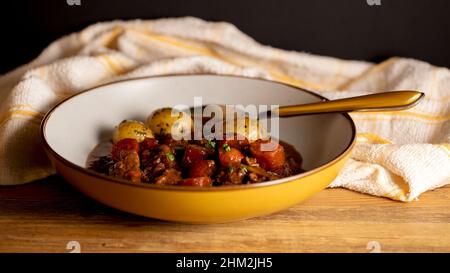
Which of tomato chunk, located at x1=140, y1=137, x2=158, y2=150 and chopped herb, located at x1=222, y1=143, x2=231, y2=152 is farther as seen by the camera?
tomato chunk, located at x1=140, y1=137, x2=158, y2=150

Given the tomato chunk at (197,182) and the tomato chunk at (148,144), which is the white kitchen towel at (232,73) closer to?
the tomato chunk at (148,144)

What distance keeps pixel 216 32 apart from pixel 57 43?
0.71m

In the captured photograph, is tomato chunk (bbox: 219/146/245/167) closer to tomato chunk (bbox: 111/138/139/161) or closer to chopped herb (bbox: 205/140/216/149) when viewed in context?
chopped herb (bbox: 205/140/216/149)

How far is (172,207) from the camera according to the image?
1344mm

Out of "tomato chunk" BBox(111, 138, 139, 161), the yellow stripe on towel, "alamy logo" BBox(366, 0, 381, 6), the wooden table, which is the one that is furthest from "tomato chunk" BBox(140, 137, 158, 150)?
"alamy logo" BBox(366, 0, 381, 6)

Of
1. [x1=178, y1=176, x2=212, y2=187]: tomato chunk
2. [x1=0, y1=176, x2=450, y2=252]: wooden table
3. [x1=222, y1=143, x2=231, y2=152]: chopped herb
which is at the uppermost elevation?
[x1=222, y1=143, x2=231, y2=152]: chopped herb

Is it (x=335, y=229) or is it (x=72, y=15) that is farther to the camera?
(x=72, y=15)

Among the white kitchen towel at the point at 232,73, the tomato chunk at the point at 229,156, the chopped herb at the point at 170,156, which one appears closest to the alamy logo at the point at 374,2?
the white kitchen towel at the point at 232,73

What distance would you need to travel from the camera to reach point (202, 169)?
5.06ft

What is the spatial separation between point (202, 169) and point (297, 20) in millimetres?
1162

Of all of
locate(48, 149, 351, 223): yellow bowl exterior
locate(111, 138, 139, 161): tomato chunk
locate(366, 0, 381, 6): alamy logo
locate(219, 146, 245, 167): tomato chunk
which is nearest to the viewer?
locate(48, 149, 351, 223): yellow bowl exterior

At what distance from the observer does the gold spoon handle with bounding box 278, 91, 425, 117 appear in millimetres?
1647

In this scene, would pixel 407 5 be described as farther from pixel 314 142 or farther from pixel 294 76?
pixel 314 142

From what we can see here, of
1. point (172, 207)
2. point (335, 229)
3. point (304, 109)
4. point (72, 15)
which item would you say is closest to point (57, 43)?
point (72, 15)
